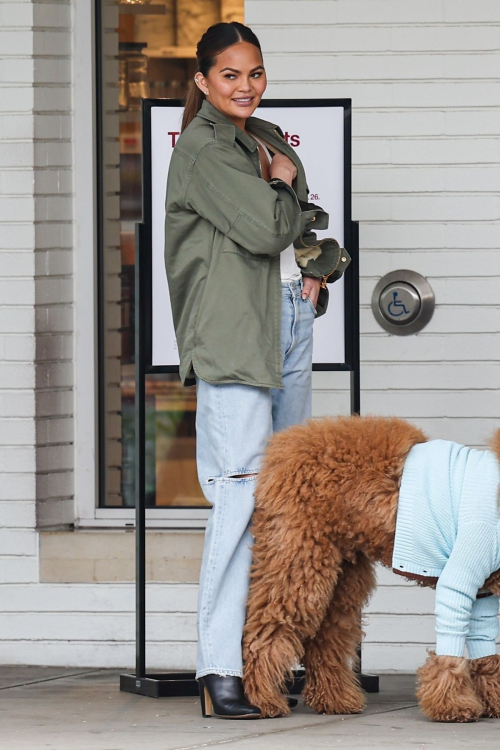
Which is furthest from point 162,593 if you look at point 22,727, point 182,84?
point 182,84

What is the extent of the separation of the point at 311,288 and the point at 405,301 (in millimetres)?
1099

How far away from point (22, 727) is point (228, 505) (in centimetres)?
90

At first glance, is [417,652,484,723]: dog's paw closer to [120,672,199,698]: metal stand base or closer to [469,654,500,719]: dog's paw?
[469,654,500,719]: dog's paw

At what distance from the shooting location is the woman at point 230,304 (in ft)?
11.6

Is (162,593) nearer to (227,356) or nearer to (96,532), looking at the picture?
(96,532)

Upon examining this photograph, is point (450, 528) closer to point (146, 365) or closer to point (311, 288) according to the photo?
point (311, 288)

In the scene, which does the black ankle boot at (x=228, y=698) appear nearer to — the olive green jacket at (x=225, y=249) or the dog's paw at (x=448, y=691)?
the dog's paw at (x=448, y=691)

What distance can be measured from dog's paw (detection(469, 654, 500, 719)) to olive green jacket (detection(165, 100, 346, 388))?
3.39 feet

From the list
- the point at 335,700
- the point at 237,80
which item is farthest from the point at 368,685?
the point at 237,80

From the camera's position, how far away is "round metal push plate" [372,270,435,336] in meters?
4.78

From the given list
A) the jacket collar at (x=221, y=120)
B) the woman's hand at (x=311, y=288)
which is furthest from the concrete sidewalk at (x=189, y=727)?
the jacket collar at (x=221, y=120)

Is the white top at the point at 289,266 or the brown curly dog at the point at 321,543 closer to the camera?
the brown curly dog at the point at 321,543

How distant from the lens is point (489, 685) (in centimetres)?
353

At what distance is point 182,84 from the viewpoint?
518 cm
